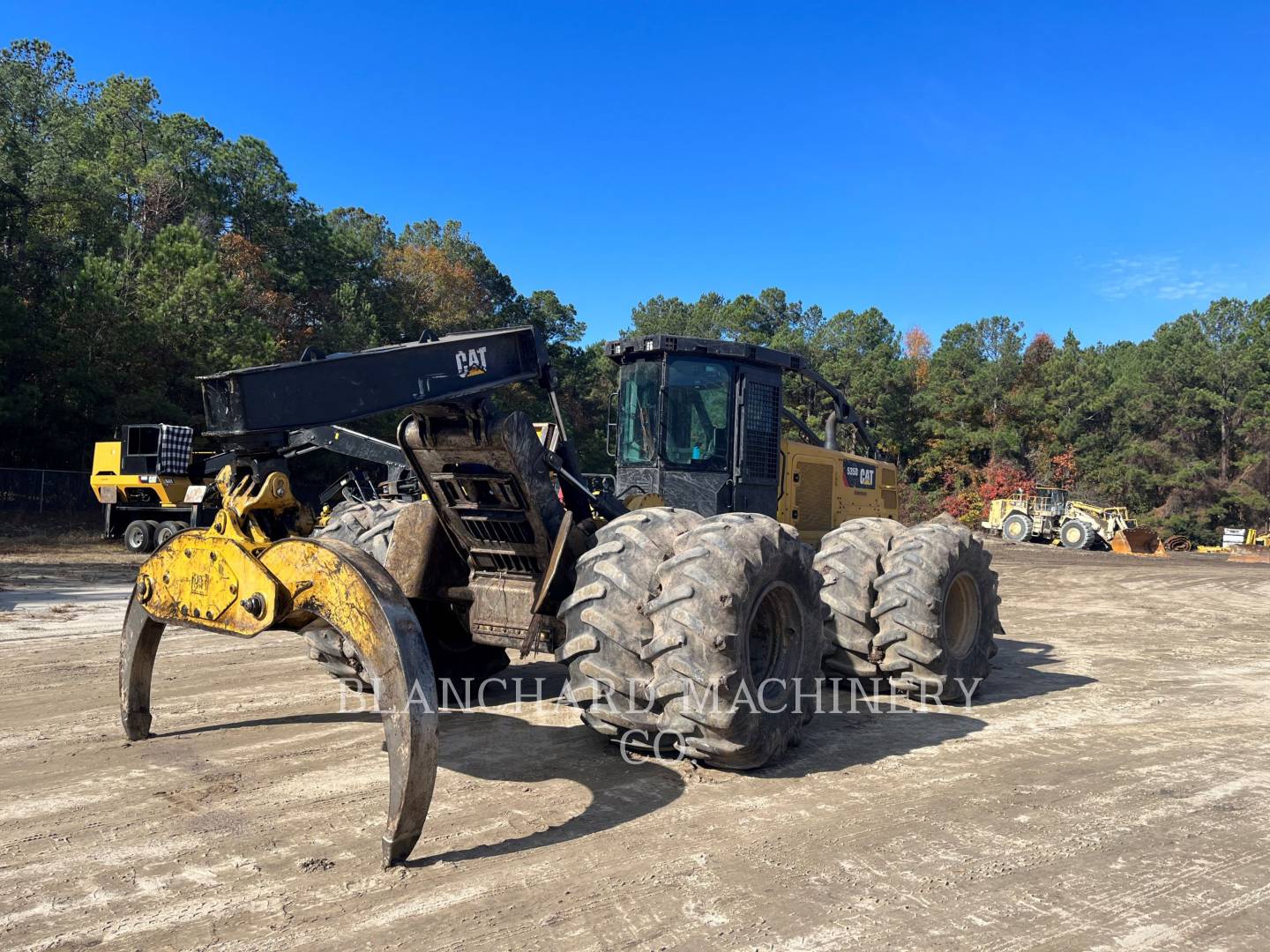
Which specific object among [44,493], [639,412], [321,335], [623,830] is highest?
[321,335]

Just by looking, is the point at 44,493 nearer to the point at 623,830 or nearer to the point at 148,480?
the point at 148,480

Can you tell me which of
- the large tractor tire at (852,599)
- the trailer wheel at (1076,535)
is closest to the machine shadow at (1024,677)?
the large tractor tire at (852,599)

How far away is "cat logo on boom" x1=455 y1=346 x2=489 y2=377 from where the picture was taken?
4441 mm

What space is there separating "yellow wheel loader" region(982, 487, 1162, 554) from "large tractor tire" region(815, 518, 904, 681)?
2958 cm

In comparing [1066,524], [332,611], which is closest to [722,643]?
[332,611]

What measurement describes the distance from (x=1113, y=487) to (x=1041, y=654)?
42.1 metres

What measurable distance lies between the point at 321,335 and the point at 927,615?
32.2 meters

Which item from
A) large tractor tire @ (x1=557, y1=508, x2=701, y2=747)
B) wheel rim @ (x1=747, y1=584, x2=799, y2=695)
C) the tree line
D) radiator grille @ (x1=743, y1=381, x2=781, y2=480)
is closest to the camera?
large tractor tire @ (x1=557, y1=508, x2=701, y2=747)

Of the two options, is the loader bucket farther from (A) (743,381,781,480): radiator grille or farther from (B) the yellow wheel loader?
(A) (743,381,781,480): radiator grille

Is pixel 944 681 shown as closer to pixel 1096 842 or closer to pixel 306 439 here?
pixel 1096 842

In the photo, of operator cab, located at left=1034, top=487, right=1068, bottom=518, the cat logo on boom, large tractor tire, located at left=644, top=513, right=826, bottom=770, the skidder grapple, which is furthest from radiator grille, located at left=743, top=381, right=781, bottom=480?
operator cab, located at left=1034, top=487, right=1068, bottom=518

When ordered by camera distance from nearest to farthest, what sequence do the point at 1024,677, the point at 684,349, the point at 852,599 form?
the point at 852,599 < the point at 684,349 < the point at 1024,677

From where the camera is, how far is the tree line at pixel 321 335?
27188 millimetres

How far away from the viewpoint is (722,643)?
14.4 feet
